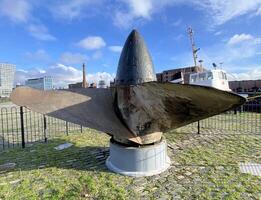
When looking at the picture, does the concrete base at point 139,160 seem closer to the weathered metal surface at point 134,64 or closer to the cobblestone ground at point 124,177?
the cobblestone ground at point 124,177

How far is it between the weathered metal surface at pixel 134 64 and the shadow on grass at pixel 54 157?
79.6 inches

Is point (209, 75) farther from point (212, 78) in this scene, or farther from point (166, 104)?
point (166, 104)

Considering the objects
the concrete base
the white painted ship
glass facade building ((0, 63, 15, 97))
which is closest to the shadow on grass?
the concrete base

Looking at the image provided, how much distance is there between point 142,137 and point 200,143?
3.00 metres

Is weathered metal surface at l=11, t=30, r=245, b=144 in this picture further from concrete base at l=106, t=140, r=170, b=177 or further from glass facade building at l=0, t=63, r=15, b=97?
glass facade building at l=0, t=63, r=15, b=97

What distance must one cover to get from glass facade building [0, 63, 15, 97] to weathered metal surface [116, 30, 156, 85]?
42.3m

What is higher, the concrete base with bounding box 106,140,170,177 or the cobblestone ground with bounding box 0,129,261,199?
the concrete base with bounding box 106,140,170,177

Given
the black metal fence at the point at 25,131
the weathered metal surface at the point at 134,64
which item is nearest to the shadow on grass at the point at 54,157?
the black metal fence at the point at 25,131

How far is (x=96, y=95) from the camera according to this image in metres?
4.77

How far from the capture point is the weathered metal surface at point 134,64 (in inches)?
159

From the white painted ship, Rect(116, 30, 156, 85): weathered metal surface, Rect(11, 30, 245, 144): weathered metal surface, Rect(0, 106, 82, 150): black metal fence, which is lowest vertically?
Rect(0, 106, 82, 150): black metal fence

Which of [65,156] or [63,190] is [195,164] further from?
[65,156]

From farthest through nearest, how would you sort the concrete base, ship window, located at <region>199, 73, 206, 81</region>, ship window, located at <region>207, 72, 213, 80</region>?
ship window, located at <region>199, 73, 206, 81</region>
ship window, located at <region>207, 72, 213, 80</region>
the concrete base

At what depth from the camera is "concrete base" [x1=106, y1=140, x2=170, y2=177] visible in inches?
167
